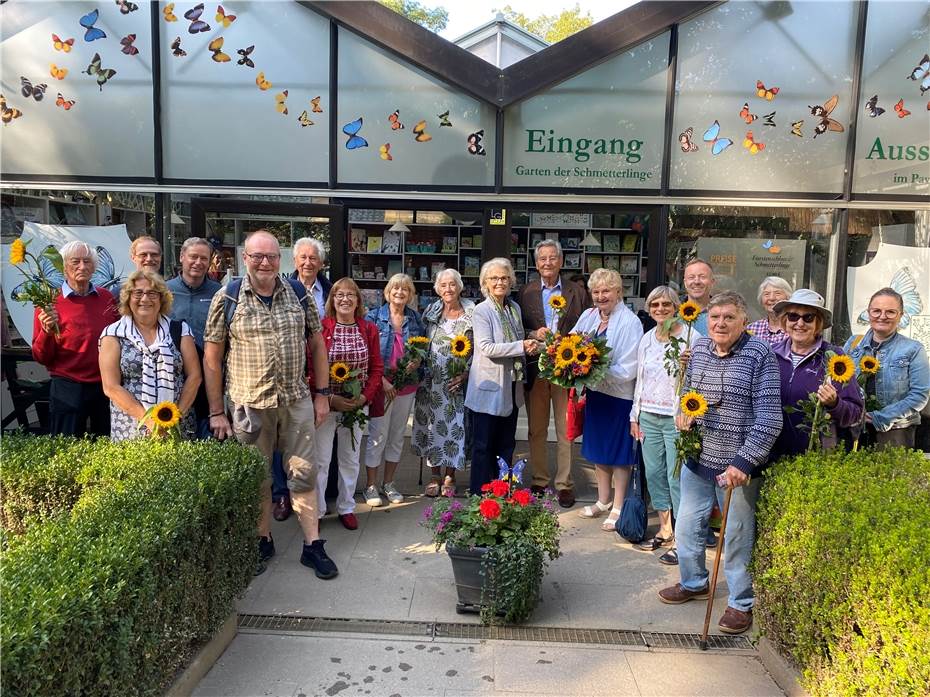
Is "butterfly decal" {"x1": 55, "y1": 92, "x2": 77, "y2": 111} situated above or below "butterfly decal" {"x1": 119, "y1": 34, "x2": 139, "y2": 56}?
below

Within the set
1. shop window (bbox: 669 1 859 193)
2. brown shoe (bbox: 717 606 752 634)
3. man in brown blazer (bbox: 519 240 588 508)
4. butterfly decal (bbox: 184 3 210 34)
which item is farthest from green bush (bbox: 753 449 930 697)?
butterfly decal (bbox: 184 3 210 34)

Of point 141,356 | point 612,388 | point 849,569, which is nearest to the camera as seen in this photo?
point 849,569

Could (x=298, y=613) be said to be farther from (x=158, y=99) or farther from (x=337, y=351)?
(x=158, y=99)

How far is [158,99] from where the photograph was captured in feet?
21.5

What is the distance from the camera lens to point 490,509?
3.51m

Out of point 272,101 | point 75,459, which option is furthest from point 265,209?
point 75,459

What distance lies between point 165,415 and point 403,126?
4214 mm

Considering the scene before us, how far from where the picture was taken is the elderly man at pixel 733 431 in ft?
10.5

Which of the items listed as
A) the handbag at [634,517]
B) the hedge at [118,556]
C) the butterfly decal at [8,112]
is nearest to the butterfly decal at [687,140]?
the handbag at [634,517]

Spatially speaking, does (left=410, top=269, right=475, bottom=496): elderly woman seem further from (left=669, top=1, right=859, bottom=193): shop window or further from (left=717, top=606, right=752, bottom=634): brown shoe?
(left=669, top=1, right=859, bottom=193): shop window

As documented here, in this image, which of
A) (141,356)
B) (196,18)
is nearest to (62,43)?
(196,18)

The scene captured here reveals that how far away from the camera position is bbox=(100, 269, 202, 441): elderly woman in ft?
12.0

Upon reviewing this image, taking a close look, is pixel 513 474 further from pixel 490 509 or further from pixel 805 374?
pixel 805 374

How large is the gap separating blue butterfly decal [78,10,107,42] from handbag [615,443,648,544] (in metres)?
6.55
